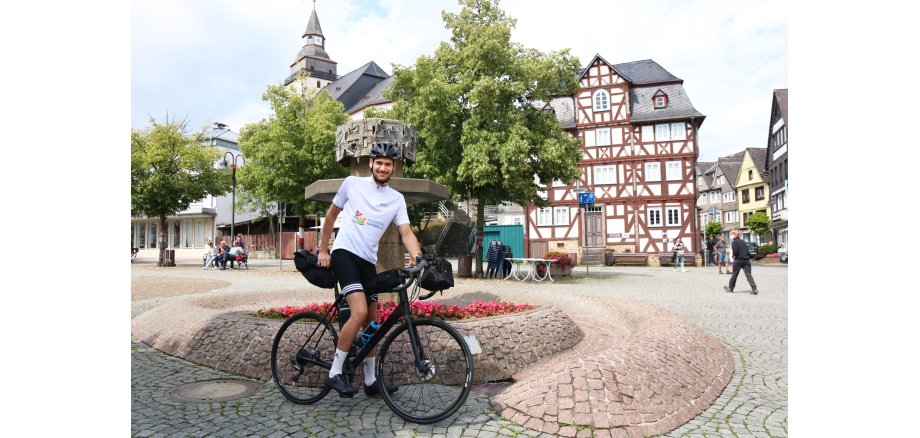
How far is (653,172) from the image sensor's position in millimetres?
34625

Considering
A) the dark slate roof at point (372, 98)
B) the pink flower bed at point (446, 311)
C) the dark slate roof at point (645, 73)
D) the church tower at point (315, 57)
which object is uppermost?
the church tower at point (315, 57)

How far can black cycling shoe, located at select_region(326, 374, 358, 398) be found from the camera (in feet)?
12.5

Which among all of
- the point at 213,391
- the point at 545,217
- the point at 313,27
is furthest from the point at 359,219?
the point at 313,27

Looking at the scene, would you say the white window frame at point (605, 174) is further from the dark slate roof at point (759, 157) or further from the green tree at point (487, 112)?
the dark slate roof at point (759, 157)

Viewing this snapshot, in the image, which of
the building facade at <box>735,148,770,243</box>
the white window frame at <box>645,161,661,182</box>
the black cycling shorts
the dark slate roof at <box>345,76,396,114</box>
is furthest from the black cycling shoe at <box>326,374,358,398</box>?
the dark slate roof at <box>345,76,396,114</box>

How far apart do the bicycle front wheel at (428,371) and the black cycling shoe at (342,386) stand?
23cm

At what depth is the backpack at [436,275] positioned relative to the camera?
11.5 feet

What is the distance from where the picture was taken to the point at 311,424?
12.1ft

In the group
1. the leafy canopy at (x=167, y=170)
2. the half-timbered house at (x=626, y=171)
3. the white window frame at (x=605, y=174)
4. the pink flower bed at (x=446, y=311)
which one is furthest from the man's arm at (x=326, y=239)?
the white window frame at (x=605, y=174)

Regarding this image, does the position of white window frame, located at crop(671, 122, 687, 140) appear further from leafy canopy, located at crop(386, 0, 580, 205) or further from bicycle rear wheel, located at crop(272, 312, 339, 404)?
bicycle rear wheel, located at crop(272, 312, 339, 404)

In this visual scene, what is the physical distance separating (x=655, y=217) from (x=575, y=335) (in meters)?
30.1

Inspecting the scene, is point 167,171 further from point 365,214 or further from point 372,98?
point 372,98

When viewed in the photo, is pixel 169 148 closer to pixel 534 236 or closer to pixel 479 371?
pixel 534 236
